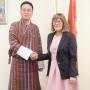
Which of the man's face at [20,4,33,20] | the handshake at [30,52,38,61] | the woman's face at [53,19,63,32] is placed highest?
the man's face at [20,4,33,20]

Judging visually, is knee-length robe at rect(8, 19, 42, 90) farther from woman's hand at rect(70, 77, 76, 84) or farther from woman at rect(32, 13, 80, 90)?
woman's hand at rect(70, 77, 76, 84)

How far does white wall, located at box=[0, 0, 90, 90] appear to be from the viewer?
195cm

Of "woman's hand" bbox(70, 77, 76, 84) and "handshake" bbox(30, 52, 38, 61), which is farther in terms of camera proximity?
"handshake" bbox(30, 52, 38, 61)

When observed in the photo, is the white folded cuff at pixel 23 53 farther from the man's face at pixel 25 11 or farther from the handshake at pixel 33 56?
the man's face at pixel 25 11

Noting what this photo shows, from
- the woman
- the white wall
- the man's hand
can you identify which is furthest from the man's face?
the white wall

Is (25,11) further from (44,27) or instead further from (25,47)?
(44,27)

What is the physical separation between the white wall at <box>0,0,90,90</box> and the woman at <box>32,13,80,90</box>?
2.57ft

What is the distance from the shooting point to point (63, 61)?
3.98 feet

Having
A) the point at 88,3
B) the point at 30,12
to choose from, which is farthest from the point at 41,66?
the point at 88,3

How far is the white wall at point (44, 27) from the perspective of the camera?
1954mm

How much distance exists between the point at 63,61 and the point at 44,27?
97 centimetres

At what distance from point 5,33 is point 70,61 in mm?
1257

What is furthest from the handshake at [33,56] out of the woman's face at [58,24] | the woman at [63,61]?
the woman's face at [58,24]

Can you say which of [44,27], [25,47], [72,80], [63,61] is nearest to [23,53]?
[25,47]
